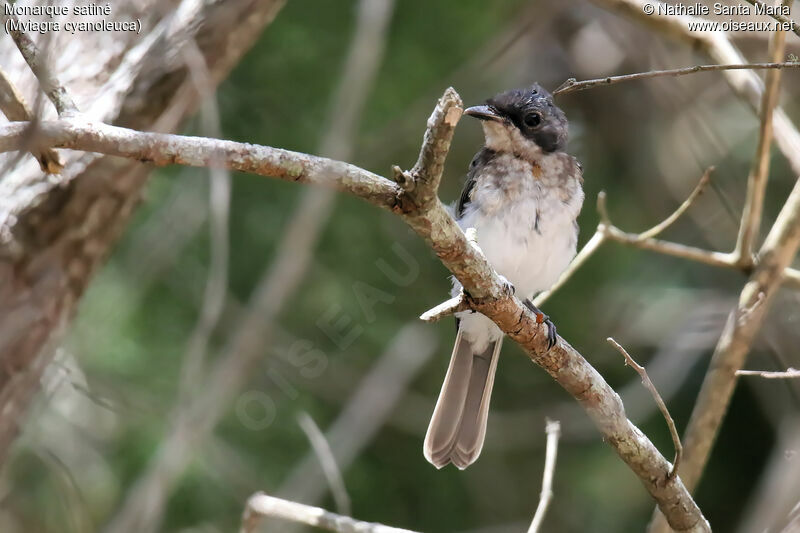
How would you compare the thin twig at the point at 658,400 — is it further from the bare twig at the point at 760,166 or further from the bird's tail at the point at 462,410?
the bird's tail at the point at 462,410

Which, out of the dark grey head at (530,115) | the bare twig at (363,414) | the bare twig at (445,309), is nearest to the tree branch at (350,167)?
the bare twig at (445,309)

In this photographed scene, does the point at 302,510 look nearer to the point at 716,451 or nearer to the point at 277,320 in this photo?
the point at 277,320

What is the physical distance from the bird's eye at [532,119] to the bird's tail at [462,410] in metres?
1.06

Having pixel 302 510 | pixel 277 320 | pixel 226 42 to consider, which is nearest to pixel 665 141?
pixel 277 320

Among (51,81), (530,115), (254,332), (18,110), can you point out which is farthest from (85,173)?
(530,115)

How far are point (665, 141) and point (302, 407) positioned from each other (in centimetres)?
295

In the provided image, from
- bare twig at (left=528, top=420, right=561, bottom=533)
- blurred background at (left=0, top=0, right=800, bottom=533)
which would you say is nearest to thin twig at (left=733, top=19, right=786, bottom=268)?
blurred background at (left=0, top=0, right=800, bottom=533)

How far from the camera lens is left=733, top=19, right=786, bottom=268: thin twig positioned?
362 centimetres

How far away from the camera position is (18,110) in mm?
2646

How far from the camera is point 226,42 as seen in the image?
162 inches

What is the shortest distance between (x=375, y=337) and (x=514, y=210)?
4.92 ft

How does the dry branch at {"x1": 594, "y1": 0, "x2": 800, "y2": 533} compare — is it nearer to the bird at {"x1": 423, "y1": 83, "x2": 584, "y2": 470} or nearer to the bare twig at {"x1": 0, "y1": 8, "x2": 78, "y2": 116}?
the bird at {"x1": 423, "y1": 83, "x2": 584, "y2": 470}

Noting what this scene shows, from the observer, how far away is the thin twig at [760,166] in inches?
142

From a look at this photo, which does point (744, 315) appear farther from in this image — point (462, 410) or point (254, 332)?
point (254, 332)
